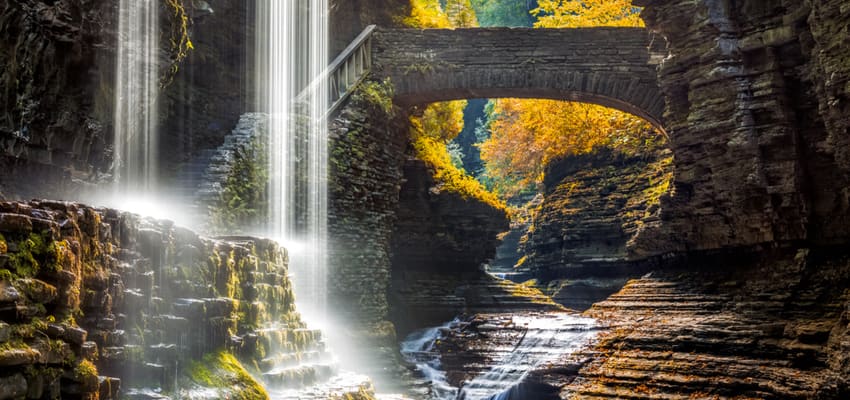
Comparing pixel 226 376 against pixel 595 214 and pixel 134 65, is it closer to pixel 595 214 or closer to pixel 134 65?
pixel 134 65

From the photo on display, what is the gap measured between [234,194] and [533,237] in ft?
37.1

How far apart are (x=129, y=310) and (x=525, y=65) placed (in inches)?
468

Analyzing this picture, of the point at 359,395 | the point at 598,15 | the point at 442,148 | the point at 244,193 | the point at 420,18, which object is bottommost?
the point at 359,395

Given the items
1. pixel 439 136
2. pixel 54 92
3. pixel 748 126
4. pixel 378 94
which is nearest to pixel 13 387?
pixel 54 92

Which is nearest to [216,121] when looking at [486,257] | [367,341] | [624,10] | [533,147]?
[367,341]

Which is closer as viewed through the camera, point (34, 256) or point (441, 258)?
point (34, 256)

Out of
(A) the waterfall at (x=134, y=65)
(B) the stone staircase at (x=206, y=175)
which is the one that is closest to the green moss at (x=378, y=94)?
(B) the stone staircase at (x=206, y=175)

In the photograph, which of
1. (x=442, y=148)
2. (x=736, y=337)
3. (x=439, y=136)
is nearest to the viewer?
(x=736, y=337)

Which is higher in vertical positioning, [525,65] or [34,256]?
[525,65]

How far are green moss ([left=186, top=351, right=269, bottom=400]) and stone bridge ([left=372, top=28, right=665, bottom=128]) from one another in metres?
10.7

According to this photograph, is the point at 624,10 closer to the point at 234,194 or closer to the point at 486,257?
the point at 486,257

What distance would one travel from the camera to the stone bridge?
14.7m

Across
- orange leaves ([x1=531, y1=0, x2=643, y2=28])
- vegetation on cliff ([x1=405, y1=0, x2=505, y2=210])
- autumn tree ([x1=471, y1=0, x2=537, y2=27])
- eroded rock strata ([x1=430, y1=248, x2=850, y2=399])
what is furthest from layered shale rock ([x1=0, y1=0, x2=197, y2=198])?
autumn tree ([x1=471, y1=0, x2=537, y2=27])

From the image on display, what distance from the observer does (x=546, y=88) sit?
49.2 ft
